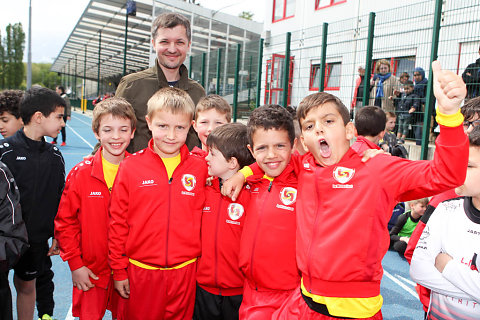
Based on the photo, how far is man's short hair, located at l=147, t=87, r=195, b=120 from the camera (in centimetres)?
247

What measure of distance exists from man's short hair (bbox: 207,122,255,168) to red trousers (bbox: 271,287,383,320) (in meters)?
0.90

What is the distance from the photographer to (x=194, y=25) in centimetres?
2045

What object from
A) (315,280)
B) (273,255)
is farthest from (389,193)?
(273,255)

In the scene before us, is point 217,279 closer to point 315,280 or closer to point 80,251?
point 315,280

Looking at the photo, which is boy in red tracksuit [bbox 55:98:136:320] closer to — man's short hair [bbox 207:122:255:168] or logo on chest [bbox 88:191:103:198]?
logo on chest [bbox 88:191:103:198]

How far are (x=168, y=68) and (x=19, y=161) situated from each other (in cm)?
131

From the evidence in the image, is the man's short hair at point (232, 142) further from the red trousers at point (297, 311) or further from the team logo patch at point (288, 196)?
the red trousers at point (297, 311)

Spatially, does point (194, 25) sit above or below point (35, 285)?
above

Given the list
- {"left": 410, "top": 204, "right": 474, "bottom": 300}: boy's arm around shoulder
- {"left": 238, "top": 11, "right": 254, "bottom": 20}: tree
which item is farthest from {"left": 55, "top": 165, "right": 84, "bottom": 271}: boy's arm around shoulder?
{"left": 238, "top": 11, "right": 254, "bottom": 20}: tree

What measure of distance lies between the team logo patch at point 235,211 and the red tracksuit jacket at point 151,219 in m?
0.22

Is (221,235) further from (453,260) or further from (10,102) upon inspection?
(10,102)

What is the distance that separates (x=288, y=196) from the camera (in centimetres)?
218

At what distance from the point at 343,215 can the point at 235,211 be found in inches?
31.1

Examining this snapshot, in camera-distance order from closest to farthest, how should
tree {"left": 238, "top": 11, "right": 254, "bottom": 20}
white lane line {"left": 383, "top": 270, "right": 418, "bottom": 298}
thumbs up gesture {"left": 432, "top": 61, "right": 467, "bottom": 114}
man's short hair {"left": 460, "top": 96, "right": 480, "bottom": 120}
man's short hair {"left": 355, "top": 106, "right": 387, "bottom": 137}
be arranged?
Answer: thumbs up gesture {"left": 432, "top": 61, "right": 467, "bottom": 114} → man's short hair {"left": 460, "top": 96, "right": 480, "bottom": 120} → white lane line {"left": 383, "top": 270, "right": 418, "bottom": 298} → man's short hair {"left": 355, "top": 106, "right": 387, "bottom": 137} → tree {"left": 238, "top": 11, "right": 254, "bottom": 20}
